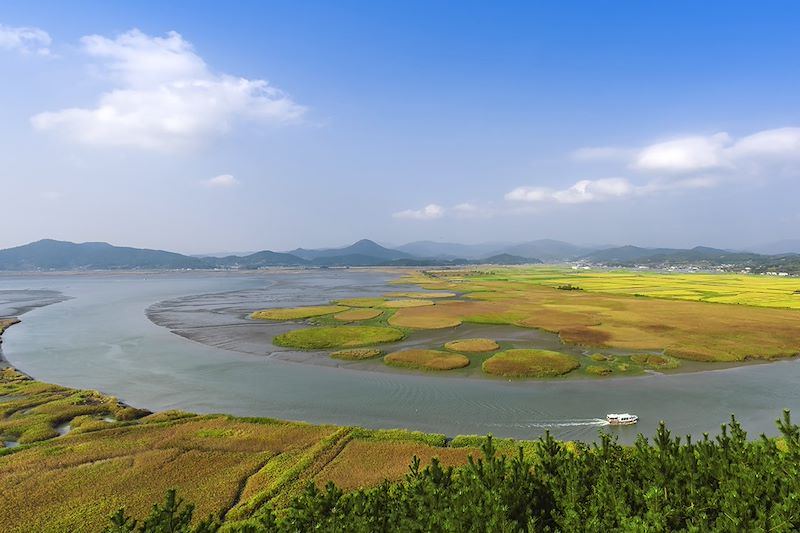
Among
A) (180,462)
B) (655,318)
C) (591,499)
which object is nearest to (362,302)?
(655,318)

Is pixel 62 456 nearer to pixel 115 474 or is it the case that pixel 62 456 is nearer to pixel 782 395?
pixel 115 474

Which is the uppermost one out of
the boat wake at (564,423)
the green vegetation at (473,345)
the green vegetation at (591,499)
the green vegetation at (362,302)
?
the green vegetation at (591,499)

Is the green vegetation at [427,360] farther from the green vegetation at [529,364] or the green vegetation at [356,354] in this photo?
the green vegetation at [529,364]

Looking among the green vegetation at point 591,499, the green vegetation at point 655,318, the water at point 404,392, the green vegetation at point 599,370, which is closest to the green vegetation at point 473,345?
the green vegetation at point 655,318

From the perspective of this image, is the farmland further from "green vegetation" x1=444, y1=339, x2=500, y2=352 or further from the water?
the water

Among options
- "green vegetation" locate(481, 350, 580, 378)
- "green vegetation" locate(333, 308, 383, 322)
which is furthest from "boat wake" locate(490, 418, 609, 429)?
"green vegetation" locate(333, 308, 383, 322)

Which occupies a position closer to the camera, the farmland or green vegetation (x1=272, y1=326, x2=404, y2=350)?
the farmland

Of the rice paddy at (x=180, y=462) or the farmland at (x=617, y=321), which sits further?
the farmland at (x=617, y=321)
